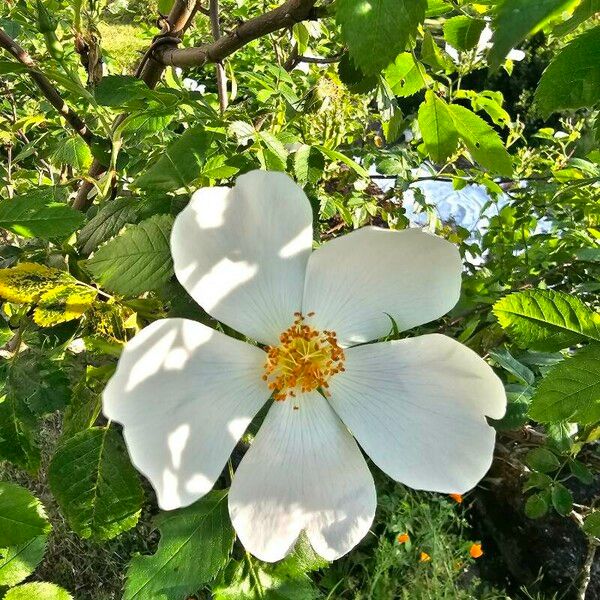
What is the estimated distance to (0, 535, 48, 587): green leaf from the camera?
847 mm

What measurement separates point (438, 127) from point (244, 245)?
33 cm

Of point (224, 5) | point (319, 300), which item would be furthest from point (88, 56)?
point (224, 5)

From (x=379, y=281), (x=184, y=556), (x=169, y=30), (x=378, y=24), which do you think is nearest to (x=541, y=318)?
(x=379, y=281)

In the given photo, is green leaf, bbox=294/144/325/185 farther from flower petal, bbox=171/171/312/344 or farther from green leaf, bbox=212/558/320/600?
green leaf, bbox=212/558/320/600

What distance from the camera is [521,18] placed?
0.34 metres

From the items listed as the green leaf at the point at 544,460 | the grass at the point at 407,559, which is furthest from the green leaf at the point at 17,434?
the grass at the point at 407,559

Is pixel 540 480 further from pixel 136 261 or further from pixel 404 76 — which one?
pixel 136 261

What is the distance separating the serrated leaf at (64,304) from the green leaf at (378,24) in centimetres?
39

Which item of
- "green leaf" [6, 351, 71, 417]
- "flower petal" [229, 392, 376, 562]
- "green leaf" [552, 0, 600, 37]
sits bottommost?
"flower petal" [229, 392, 376, 562]

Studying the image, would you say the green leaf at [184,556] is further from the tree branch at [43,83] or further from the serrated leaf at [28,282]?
the tree branch at [43,83]

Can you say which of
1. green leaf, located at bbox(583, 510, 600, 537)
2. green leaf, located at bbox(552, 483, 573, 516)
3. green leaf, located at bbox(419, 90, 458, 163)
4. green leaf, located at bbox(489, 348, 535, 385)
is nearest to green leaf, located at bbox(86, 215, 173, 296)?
green leaf, located at bbox(419, 90, 458, 163)

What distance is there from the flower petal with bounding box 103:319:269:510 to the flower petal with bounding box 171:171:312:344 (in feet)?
0.13

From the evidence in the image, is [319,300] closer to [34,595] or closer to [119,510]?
[119,510]

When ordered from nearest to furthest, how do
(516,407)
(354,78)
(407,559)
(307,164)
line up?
1. (354,78)
2. (307,164)
3. (516,407)
4. (407,559)
